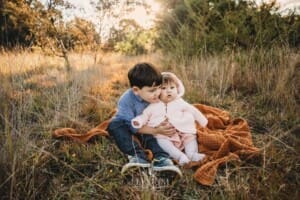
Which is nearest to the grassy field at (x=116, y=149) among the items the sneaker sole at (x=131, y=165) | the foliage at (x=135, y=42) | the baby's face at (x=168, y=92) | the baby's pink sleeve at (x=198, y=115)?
the sneaker sole at (x=131, y=165)

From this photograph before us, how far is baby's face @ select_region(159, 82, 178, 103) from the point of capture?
8.06 feet

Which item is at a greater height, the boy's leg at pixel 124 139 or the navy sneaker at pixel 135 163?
the boy's leg at pixel 124 139

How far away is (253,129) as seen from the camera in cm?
303

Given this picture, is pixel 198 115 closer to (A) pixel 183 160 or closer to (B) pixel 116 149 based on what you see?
→ (A) pixel 183 160

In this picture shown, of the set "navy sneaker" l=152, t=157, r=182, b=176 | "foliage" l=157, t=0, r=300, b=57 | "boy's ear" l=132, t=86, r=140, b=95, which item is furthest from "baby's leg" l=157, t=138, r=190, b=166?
"foliage" l=157, t=0, r=300, b=57

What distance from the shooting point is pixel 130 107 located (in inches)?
99.3

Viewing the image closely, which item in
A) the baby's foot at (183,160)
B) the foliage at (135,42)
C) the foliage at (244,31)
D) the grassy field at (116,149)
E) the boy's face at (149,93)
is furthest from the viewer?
the foliage at (135,42)

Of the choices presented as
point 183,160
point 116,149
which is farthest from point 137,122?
point 183,160

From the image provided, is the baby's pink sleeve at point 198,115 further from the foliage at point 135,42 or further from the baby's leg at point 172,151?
the foliage at point 135,42

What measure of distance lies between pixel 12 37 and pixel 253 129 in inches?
519

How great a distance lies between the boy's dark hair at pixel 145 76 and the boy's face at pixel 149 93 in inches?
1.2

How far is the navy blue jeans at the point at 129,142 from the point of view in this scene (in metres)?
2.32

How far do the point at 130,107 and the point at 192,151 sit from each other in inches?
23.2

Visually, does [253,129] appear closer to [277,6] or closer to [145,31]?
[277,6]
